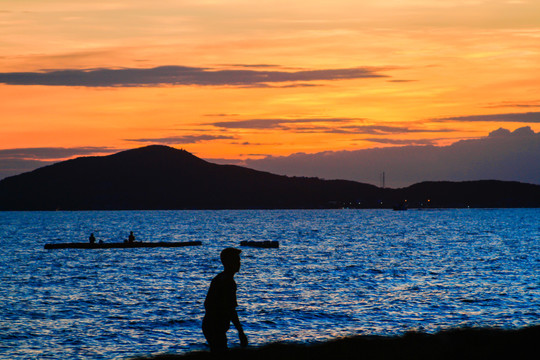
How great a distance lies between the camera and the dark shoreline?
53.1 ft

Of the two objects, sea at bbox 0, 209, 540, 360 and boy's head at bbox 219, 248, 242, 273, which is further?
sea at bbox 0, 209, 540, 360

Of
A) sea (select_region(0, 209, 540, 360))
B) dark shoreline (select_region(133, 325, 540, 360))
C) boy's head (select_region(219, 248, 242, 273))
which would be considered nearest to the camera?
boy's head (select_region(219, 248, 242, 273))

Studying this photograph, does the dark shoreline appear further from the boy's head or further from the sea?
the sea

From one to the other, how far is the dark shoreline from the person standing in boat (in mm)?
1542

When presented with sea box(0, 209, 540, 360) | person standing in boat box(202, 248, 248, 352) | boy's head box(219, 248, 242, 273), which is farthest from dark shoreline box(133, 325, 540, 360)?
sea box(0, 209, 540, 360)

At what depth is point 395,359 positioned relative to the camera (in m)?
15.9

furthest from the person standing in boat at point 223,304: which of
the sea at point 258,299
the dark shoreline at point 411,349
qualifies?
the sea at point 258,299

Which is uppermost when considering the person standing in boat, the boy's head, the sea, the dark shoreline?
Answer: the boy's head

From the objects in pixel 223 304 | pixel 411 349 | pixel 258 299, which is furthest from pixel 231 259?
pixel 258 299

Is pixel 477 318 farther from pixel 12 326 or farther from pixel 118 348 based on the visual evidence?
pixel 12 326

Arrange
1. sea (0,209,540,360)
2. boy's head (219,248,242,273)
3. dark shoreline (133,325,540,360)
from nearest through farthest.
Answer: boy's head (219,248,242,273)
dark shoreline (133,325,540,360)
sea (0,209,540,360)

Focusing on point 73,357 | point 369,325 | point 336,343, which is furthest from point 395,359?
point 369,325

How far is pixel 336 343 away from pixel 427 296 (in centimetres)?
3142

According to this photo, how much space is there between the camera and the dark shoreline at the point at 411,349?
16188 mm
